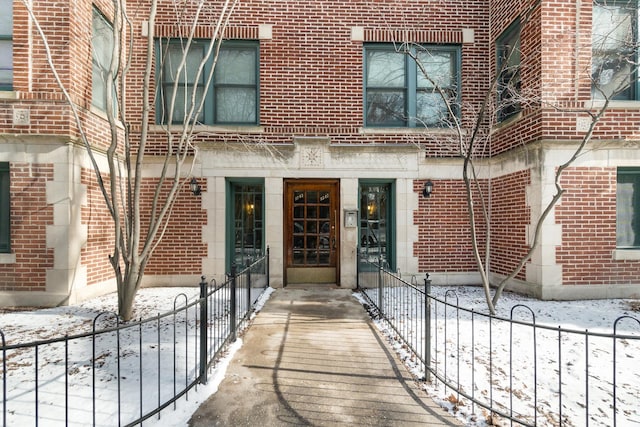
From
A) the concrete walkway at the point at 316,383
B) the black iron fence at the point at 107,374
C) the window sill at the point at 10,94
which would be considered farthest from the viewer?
the window sill at the point at 10,94

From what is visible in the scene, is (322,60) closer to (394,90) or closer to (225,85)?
(394,90)

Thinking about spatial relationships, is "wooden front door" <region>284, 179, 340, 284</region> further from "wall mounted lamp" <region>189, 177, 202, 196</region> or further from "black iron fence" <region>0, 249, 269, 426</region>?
"black iron fence" <region>0, 249, 269, 426</region>

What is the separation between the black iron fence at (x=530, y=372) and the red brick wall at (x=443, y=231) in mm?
3063

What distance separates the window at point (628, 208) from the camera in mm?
6895

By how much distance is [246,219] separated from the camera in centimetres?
838

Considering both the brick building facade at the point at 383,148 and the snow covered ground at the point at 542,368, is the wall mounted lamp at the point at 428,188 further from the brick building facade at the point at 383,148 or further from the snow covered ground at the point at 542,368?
the snow covered ground at the point at 542,368

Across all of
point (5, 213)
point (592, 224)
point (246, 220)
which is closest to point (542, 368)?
point (592, 224)

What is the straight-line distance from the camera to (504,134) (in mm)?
7906

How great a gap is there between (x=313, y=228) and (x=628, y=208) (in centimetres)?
692

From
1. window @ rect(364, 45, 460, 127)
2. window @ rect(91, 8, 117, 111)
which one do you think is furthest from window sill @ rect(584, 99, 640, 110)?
window @ rect(91, 8, 117, 111)

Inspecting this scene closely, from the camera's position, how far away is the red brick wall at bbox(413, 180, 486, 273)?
8289 millimetres

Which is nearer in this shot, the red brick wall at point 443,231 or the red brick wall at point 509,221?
the red brick wall at point 509,221

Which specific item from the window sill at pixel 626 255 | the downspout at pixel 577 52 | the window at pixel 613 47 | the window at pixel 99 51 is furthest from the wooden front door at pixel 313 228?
the window at pixel 613 47

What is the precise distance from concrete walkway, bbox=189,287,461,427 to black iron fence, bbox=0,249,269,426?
437mm
